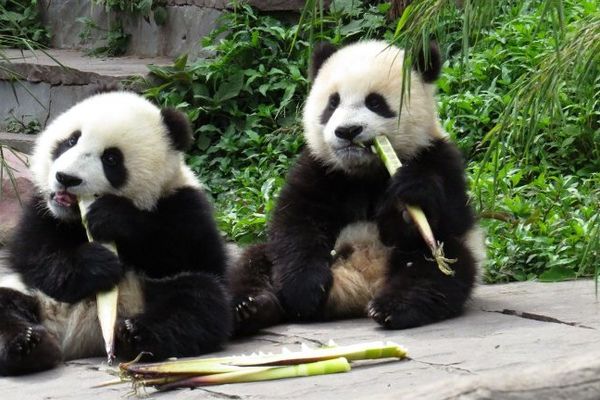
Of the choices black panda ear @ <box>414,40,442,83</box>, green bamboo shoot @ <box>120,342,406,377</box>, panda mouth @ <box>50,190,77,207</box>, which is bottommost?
green bamboo shoot @ <box>120,342,406,377</box>

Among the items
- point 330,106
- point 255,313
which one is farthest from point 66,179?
point 330,106

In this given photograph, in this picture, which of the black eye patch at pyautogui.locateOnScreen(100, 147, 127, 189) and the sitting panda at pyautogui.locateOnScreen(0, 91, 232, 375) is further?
the black eye patch at pyautogui.locateOnScreen(100, 147, 127, 189)

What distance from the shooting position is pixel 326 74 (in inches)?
220

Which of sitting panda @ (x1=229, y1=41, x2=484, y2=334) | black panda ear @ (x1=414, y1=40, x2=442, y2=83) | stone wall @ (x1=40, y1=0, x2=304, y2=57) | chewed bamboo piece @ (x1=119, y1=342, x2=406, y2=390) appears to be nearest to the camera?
chewed bamboo piece @ (x1=119, y1=342, x2=406, y2=390)

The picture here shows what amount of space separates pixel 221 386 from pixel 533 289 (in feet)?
7.48

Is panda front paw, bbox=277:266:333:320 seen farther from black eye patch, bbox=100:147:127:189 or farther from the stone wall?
the stone wall

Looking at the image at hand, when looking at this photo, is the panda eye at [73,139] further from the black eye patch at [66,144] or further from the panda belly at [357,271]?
the panda belly at [357,271]

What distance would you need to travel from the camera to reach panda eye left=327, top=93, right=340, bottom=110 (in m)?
5.44

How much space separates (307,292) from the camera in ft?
16.8

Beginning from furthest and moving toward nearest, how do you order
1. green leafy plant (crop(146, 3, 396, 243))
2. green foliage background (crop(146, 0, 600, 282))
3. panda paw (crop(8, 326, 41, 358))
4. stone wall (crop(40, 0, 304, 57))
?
stone wall (crop(40, 0, 304, 57)), green leafy plant (crop(146, 3, 396, 243)), green foliage background (crop(146, 0, 600, 282)), panda paw (crop(8, 326, 41, 358))

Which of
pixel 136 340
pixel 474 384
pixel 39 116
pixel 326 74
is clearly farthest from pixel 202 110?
pixel 474 384

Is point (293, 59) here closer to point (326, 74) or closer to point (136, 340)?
point (326, 74)

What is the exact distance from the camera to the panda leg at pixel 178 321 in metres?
4.31

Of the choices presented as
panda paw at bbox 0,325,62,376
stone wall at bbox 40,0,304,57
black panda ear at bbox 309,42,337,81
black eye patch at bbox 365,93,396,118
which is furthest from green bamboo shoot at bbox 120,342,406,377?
stone wall at bbox 40,0,304,57
